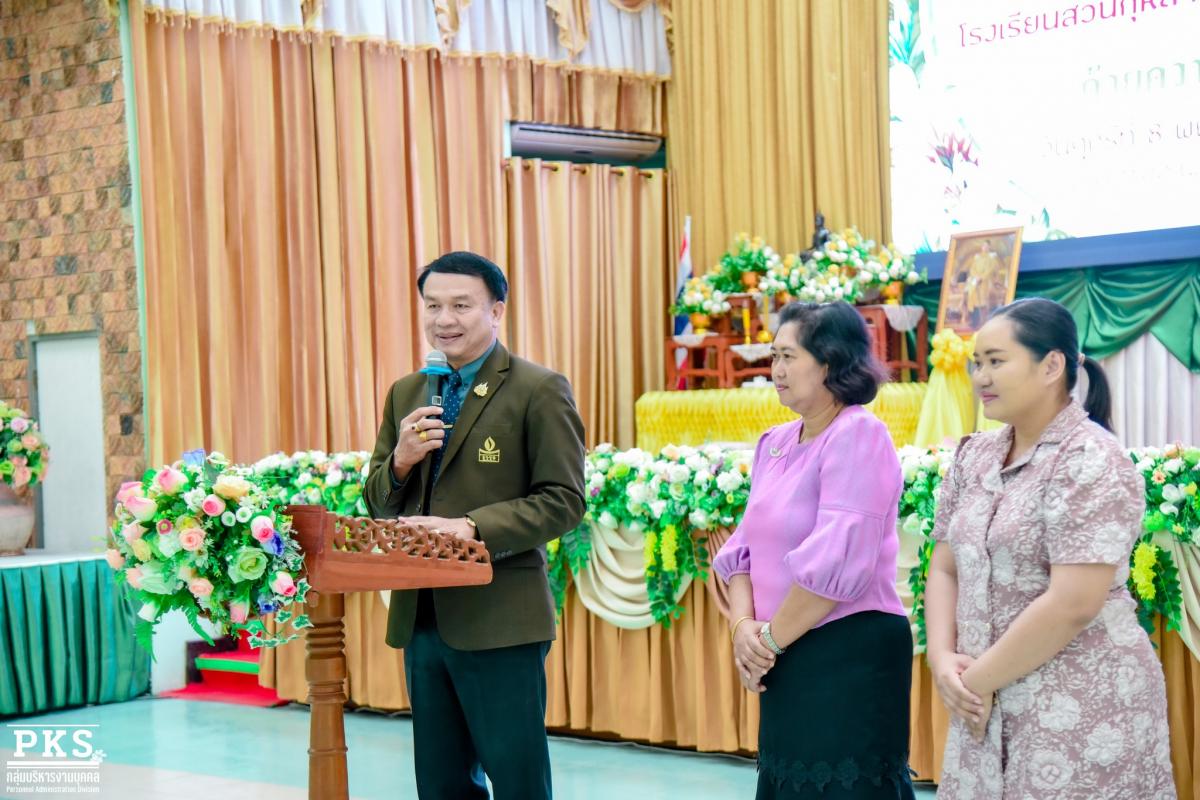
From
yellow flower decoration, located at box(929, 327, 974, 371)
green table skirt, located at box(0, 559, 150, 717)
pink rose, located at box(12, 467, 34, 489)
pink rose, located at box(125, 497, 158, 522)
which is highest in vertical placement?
yellow flower decoration, located at box(929, 327, 974, 371)

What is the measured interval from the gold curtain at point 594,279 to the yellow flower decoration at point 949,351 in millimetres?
2286

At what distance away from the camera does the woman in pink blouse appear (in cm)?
248

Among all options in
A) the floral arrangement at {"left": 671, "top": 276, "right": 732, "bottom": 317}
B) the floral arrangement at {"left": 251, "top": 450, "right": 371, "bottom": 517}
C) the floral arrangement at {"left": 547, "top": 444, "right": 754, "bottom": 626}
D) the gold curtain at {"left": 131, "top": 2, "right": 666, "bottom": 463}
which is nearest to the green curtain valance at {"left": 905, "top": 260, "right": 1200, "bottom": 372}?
the floral arrangement at {"left": 671, "top": 276, "right": 732, "bottom": 317}

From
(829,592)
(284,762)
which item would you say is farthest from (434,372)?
(284,762)

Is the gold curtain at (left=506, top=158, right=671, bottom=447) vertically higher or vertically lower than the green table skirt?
higher

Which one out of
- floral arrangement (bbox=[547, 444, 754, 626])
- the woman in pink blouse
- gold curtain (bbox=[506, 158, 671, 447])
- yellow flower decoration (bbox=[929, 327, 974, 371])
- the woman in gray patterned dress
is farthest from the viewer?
gold curtain (bbox=[506, 158, 671, 447])

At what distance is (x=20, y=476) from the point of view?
641 cm

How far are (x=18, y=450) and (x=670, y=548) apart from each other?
345 cm

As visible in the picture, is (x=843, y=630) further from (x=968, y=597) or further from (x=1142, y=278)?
(x=1142, y=278)

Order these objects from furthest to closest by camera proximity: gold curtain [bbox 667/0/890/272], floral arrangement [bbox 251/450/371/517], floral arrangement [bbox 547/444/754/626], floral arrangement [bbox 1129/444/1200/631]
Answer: gold curtain [bbox 667/0/890/272], floral arrangement [bbox 251/450/371/517], floral arrangement [bbox 547/444/754/626], floral arrangement [bbox 1129/444/1200/631]

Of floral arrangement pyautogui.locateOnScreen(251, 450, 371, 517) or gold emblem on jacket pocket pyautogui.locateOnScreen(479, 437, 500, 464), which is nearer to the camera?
gold emblem on jacket pocket pyautogui.locateOnScreen(479, 437, 500, 464)

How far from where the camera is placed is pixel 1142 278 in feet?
23.8

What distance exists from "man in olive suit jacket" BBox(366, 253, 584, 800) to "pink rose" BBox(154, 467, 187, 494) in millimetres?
417

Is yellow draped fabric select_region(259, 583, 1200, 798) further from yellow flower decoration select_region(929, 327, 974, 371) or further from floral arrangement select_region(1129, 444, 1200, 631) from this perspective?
yellow flower decoration select_region(929, 327, 974, 371)
